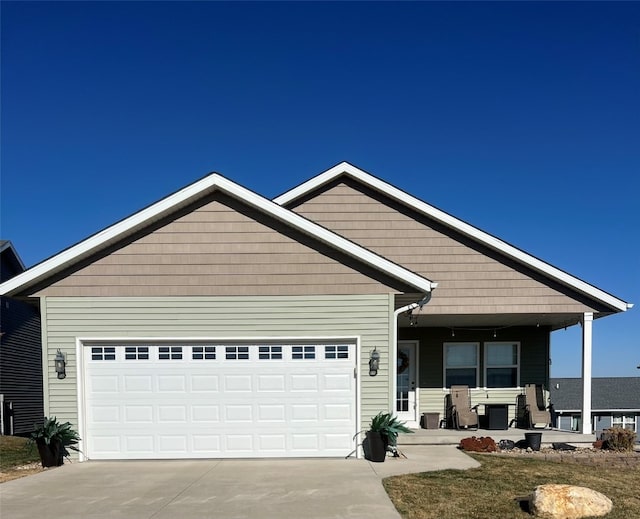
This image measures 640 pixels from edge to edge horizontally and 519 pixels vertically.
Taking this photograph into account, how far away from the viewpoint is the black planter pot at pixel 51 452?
8.71 meters

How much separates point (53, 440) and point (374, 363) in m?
5.67

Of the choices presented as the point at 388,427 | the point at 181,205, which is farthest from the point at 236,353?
the point at 388,427

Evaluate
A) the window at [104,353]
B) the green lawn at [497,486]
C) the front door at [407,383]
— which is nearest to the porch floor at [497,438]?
the green lawn at [497,486]

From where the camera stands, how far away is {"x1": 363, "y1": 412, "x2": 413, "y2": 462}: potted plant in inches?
346

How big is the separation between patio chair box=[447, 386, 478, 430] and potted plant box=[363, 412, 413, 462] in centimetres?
402

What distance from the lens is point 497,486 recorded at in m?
7.29

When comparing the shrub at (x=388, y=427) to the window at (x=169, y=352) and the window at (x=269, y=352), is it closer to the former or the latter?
the window at (x=269, y=352)

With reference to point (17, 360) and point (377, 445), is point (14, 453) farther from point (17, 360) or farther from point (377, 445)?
point (17, 360)

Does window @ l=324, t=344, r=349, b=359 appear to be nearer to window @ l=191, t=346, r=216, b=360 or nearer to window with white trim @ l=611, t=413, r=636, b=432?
window @ l=191, t=346, r=216, b=360

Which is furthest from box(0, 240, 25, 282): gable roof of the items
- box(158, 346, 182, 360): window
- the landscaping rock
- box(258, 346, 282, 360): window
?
the landscaping rock

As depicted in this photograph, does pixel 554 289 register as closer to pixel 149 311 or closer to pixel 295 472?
pixel 295 472

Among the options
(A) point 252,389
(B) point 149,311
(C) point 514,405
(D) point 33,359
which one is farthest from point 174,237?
(D) point 33,359

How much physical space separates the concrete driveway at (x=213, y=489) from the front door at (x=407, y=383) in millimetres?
4076

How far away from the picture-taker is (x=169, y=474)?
7988 millimetres
